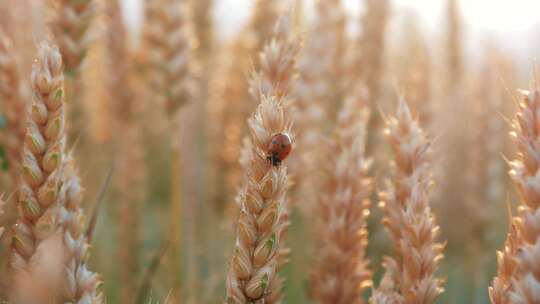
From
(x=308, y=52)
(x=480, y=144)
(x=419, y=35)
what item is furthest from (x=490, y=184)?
(x=308, y=52)

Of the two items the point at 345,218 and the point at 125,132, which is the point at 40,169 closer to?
the point at 345,218

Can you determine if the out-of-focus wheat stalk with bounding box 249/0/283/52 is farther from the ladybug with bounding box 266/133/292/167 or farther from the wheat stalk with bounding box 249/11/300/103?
the ladybug with bounding box 266/133/292/167

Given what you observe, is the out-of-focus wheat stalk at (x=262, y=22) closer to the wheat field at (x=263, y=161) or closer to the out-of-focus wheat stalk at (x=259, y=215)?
the wheat field at (x=263, y=161)

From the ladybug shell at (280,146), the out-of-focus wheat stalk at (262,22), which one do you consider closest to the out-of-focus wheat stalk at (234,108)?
the out-of-focus wheat stalk at (262,22)

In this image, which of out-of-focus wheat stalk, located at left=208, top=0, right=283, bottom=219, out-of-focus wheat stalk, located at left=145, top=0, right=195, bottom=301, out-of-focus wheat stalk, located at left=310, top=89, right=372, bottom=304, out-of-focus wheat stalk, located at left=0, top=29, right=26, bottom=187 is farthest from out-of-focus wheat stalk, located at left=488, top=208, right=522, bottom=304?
out-of-focus wheat stalk, located at left=208, top=0, right=283, bottom=219

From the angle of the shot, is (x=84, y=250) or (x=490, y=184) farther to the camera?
(x=490, y=184)

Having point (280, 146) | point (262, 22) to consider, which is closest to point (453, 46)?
point (262, 22)

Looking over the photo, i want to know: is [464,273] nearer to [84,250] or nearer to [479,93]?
[479,93]
